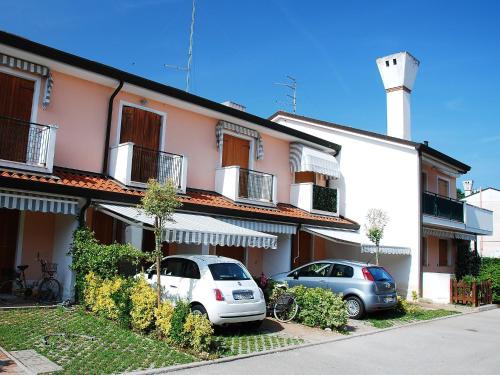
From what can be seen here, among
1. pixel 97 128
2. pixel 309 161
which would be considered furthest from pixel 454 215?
pixel 97 128

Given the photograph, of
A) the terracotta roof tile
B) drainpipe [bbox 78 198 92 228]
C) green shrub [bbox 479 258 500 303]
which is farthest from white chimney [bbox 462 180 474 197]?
drainpipe [bbox 78 198 92 228]

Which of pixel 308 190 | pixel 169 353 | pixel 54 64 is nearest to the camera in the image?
pixel 169 353

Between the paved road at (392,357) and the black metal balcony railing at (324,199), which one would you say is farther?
the black metal balcony railing at (324,199)

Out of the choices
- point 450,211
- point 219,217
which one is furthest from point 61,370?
point 450,211

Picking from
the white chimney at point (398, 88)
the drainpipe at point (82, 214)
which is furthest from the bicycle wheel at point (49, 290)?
the white chimney at point (398, 88)

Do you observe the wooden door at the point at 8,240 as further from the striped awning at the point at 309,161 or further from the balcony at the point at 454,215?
the balcony at the point at 454,215

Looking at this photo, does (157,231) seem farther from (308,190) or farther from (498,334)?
(308,190)

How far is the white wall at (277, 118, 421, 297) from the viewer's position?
22109 millimetres

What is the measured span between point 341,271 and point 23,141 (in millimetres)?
10150

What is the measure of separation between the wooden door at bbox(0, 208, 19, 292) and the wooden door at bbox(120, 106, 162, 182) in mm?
3667

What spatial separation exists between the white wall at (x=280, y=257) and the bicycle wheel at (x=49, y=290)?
9.28 metres

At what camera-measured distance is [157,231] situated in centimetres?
1080

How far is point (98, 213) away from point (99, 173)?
1276 millimetres

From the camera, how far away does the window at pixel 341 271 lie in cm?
1504
